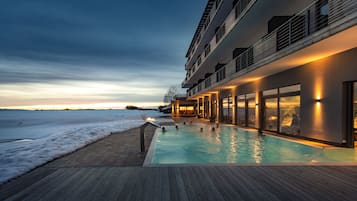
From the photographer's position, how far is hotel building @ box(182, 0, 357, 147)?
18.7ft

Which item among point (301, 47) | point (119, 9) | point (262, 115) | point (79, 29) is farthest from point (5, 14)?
point (262, 115)

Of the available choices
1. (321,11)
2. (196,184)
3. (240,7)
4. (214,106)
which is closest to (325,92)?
(321,11)

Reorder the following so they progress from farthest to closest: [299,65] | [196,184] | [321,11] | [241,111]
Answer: [241,111]
[299,65]
[321,11]
[196,184]

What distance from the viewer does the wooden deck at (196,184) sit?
9.05 ft

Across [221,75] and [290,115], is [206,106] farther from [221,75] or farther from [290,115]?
[290,115]

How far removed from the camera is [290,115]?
941 centimetres

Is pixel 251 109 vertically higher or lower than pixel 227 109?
higher

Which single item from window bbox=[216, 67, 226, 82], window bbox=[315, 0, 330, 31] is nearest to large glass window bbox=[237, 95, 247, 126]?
window bbox=[216, 67, 226, 82]

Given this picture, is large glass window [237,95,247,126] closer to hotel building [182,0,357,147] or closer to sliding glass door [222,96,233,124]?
hotel building [182,0,357,147]

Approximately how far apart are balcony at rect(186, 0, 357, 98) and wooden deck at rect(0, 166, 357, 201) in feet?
11.3

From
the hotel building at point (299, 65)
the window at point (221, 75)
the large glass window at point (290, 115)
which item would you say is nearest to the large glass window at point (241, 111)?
the hotel building at point (299, 65)

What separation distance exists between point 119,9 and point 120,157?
1672cm

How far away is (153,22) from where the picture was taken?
20.0 meters

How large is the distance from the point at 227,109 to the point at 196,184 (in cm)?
1601
